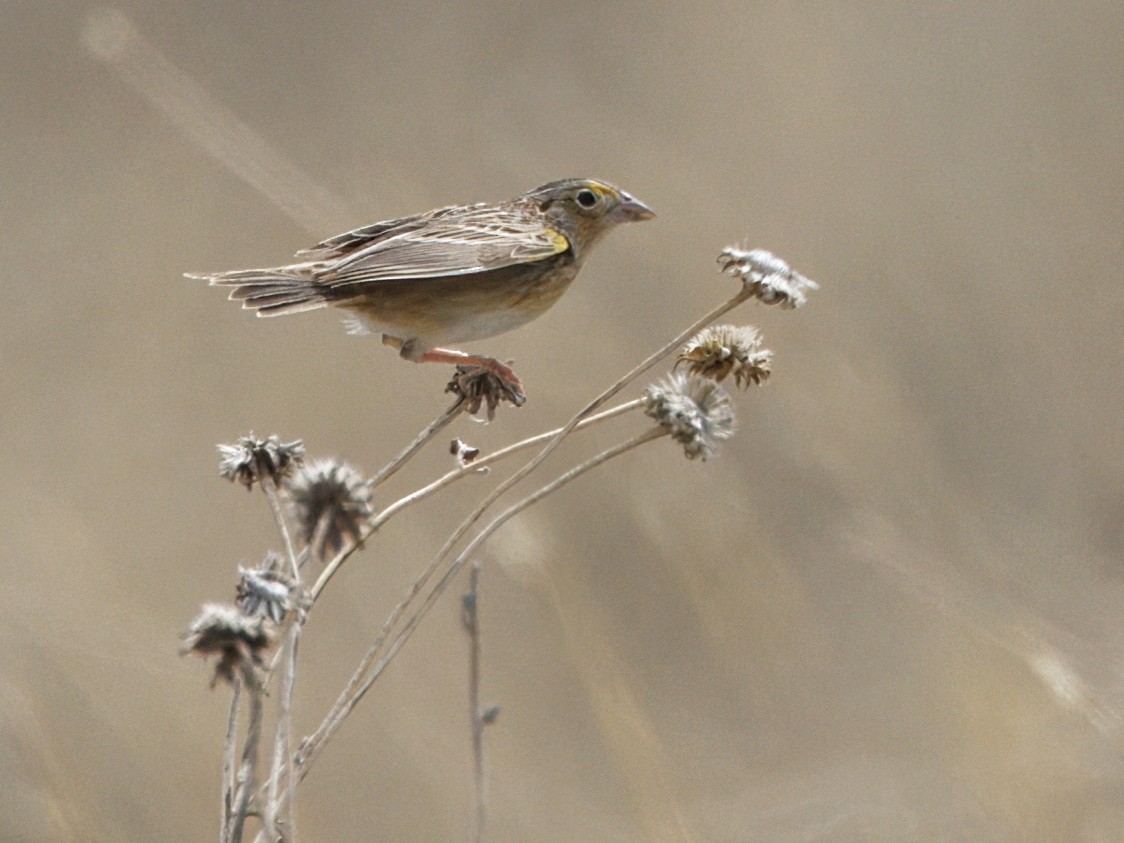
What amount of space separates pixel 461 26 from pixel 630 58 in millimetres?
1190

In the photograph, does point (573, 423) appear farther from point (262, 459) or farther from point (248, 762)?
point (248, 762)

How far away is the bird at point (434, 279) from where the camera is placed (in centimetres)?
346

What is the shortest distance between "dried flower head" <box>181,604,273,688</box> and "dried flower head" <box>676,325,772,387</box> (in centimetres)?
131

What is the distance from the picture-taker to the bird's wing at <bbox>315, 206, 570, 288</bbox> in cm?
345

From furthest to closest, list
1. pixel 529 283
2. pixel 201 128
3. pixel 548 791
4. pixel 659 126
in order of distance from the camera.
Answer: pixel 659 126 < pixel 548 791 < pixel 201 128 < pixel 529 283

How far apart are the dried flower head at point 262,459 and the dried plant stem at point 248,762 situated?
64 centimetres

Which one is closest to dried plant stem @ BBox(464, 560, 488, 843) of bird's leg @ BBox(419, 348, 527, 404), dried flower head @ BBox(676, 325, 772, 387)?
dried flower head @ BBox(676, 325, 772, 387)

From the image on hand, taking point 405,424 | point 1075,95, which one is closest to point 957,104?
point 1075,95

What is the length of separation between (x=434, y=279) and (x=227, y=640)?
1694 millimetres

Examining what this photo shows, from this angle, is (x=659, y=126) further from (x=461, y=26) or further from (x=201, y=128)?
(x=201, y=128)

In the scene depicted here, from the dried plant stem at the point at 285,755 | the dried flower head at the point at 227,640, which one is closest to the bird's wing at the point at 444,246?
the dried plant stem at the point at 285,755

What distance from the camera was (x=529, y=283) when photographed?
12.1 ft

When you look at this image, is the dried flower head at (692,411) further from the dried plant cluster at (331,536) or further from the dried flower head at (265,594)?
the dried flower head at (265,594)

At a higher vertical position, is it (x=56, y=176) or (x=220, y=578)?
(x=56, y=176)
